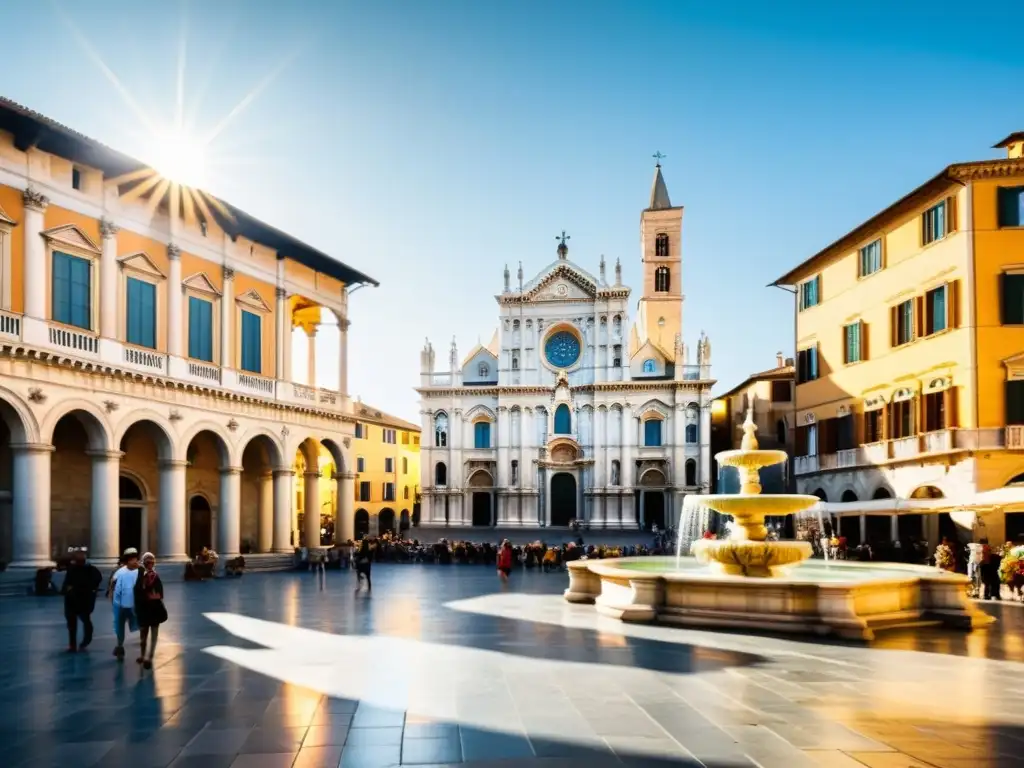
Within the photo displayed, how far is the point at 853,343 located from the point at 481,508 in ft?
92.4

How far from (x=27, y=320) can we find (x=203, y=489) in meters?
9.72

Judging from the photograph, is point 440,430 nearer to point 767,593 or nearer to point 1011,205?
point 1011,205

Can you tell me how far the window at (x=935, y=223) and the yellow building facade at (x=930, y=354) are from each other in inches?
1.9

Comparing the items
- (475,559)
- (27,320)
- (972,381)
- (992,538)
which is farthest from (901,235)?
(27,320)

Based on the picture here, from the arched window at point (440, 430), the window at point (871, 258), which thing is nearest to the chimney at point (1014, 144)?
the window at point (871, 258)

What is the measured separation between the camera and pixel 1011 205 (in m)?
24.9

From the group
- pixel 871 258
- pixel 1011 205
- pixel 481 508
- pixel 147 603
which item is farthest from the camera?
pixel 481 508

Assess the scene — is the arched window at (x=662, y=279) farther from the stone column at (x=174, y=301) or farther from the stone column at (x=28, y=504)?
the stone column at (x=28, y=504)

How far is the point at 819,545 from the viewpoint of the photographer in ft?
102

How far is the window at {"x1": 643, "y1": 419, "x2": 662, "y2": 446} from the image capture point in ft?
171

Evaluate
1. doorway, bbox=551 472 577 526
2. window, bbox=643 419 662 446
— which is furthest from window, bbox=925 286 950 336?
doorway, bbox=551 472 577 526

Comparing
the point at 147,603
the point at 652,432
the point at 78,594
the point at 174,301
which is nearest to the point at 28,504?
the point at 174,301

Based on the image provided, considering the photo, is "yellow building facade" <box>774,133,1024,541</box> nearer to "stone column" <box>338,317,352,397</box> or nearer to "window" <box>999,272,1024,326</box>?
"window" <box>999,272,1024,326</box>

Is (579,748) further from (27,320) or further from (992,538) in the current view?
(992,538)
